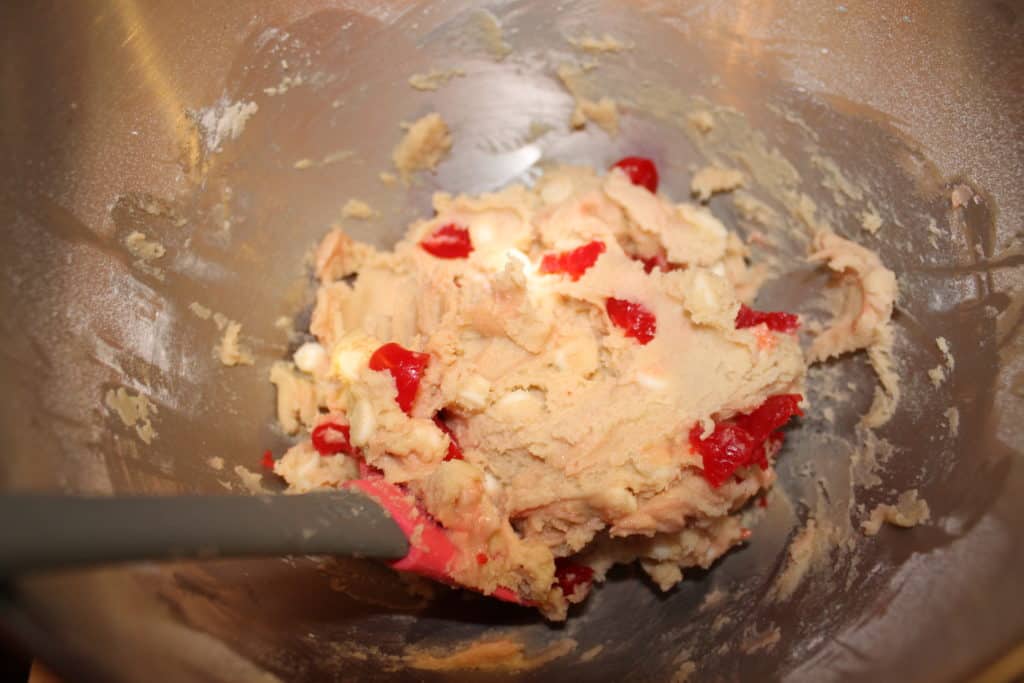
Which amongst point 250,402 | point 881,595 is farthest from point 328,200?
point 881,595

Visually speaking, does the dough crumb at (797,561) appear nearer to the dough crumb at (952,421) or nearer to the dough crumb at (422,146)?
the dough crumb at (952,421)

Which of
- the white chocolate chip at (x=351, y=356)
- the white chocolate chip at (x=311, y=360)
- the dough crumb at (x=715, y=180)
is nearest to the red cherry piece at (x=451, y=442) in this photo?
the white chocolate chip at (x=351, y=356)

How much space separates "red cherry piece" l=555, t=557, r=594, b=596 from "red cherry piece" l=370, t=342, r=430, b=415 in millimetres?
654

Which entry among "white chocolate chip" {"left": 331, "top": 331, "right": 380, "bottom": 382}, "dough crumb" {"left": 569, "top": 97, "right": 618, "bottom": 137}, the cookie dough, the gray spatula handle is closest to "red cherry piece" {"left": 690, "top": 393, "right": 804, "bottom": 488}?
the cookie dough

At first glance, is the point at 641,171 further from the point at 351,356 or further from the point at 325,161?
the point at 351,356

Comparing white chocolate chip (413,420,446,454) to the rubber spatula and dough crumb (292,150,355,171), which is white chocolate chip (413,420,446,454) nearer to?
the rubber spatula

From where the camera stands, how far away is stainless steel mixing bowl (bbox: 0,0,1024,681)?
167cm

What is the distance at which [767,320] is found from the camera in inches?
90.3

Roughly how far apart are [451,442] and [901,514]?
4.12 ft

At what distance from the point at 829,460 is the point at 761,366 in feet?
1.70

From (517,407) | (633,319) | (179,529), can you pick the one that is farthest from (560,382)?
(179,529)

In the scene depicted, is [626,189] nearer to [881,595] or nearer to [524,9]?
[524,9]

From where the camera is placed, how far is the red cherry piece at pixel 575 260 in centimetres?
229

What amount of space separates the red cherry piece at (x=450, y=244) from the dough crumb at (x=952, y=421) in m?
1.48
